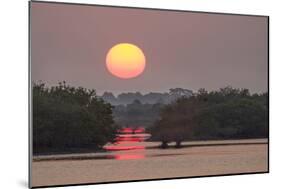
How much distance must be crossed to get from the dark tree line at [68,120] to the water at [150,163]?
114 millimetres

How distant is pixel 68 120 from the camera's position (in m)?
5.68

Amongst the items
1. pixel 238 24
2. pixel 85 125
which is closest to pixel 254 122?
pixel 238 24

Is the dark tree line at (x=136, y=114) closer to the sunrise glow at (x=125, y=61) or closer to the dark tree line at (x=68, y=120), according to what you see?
the dark tree line at (x=68, y=120)

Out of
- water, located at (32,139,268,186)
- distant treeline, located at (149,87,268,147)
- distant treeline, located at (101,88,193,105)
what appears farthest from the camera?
distant treeline, located at (149,87,268,147)

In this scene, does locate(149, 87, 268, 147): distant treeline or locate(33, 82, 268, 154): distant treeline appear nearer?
locate(33, 82, 268, 154): distant treeline

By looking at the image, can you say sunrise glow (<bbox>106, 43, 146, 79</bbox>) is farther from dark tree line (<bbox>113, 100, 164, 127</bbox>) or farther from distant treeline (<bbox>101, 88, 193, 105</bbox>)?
dark tree line (<bbox>113, 100, 164, 127</bbox>)

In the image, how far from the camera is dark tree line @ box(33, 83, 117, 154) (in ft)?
18.2

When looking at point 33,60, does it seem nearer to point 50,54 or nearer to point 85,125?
point 50,54

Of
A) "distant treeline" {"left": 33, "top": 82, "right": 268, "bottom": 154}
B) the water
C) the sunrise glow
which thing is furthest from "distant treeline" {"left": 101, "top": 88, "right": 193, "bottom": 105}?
the water

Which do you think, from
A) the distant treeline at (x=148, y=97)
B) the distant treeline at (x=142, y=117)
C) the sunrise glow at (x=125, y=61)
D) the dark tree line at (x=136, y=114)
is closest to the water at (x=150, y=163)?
the distant treeline at (x=142, y=117)

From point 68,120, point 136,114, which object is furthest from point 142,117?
point 68,120

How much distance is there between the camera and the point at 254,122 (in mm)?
6469

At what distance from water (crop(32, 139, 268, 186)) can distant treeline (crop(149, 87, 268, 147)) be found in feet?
0.32

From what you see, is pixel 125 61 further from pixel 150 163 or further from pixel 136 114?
pixel 150 163
